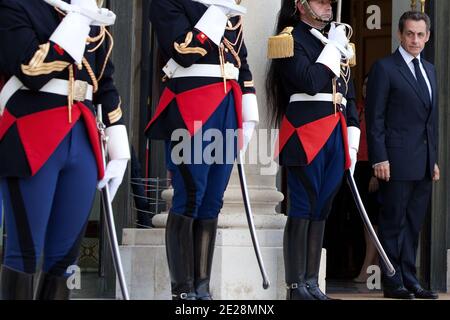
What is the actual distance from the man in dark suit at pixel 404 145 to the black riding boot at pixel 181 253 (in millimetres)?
2164

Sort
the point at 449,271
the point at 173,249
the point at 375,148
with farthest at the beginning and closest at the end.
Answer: the point at 449,271 < the point at 375,148 < the point at 173,249

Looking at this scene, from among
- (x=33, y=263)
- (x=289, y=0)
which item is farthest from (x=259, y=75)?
(x=33, y=263)

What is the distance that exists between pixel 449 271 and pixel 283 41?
262cm

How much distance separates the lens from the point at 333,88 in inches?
249

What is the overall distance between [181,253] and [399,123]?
242 cm

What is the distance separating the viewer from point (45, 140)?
437cm

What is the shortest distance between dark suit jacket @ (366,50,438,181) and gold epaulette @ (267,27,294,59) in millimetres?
1194

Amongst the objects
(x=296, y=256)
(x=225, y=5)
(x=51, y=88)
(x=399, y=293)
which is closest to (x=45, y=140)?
(x=51, y=88)

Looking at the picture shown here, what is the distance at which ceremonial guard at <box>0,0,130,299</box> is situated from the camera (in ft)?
14.1

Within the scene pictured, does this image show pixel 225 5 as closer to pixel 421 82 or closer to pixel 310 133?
pixel 310 133

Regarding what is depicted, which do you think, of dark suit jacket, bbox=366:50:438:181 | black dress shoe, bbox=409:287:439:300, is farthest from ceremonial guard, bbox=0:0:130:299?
black dress shoe, bbox=409:287:439:300

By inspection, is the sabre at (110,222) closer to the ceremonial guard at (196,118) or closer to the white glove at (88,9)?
the white glove at (88,9)

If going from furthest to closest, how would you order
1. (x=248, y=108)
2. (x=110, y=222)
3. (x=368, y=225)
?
(x=368, y=225), (x=248, y=108), (x=110, y=222)
